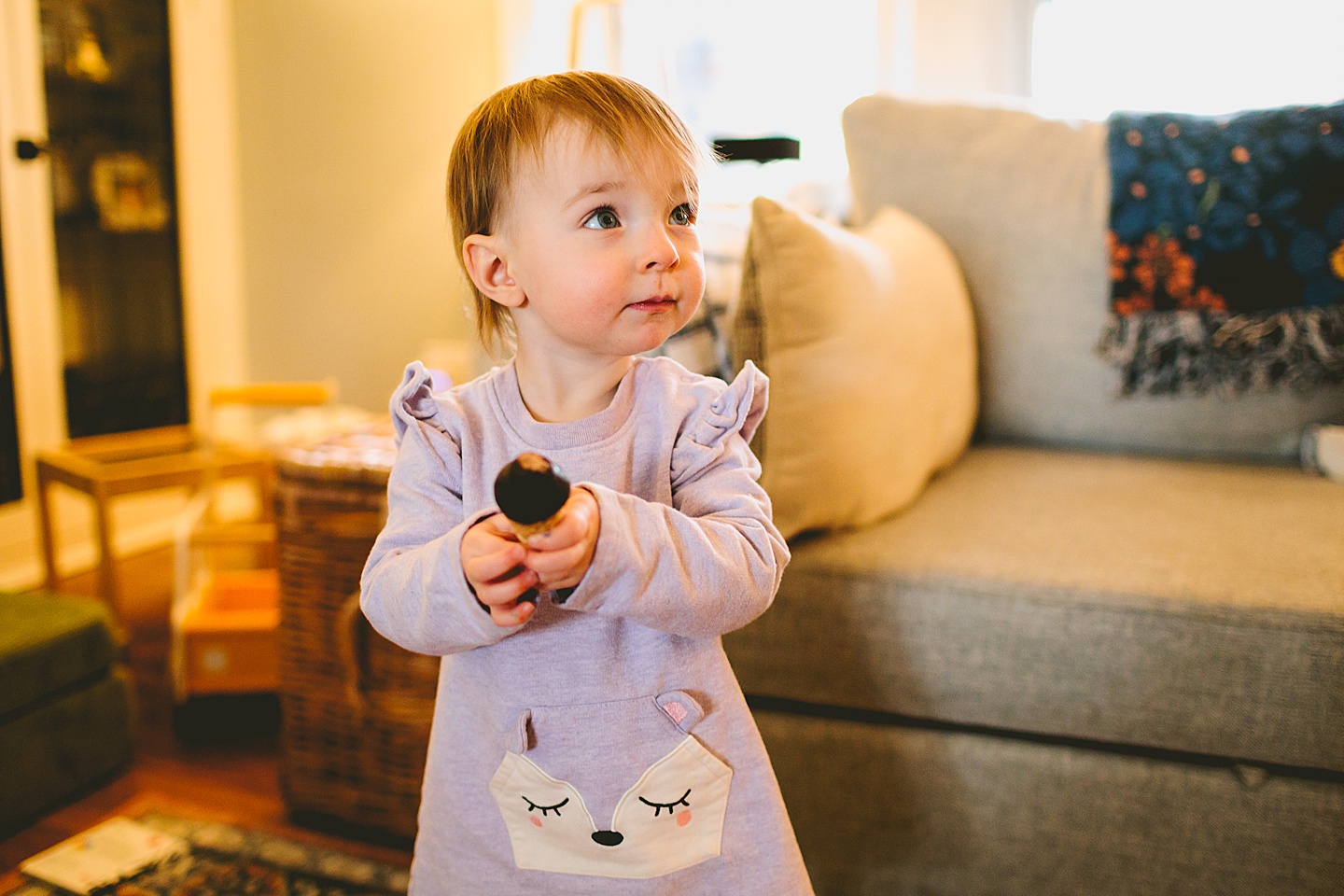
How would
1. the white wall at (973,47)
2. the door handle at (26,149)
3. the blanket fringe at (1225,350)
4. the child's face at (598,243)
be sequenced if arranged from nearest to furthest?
the child's face at (598,243)
the blanket fringe at (1225,350)
the door handle at (26,149)
the white wall at (973,47)

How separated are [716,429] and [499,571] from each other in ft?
0.76

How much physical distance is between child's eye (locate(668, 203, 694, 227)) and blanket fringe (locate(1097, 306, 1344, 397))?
3.42ft

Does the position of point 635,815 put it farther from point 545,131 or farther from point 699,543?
point 545,131

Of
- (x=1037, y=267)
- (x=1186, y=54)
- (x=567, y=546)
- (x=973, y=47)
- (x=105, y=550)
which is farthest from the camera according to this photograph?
(x=973, y=47)

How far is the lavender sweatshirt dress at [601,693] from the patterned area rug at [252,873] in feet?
1.79

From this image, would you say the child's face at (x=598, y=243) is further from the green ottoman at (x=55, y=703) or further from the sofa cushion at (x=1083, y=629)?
the green ottoman at (x=55, y=703)

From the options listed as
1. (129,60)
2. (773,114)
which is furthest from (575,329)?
(129,60)

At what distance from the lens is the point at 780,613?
1.10 meters

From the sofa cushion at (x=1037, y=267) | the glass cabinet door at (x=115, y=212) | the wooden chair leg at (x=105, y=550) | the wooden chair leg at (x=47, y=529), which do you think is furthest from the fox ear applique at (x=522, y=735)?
the glass cabinet door at (x=115, y=212)

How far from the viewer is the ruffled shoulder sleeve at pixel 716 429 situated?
2.39 feet

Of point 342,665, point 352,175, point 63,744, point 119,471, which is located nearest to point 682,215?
point 342,665

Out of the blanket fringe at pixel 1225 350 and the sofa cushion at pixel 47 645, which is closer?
the sofa cushion at pixel 47 645

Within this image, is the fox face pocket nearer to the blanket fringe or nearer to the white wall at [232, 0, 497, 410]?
the blanket fringe

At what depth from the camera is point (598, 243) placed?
2.21 ft
